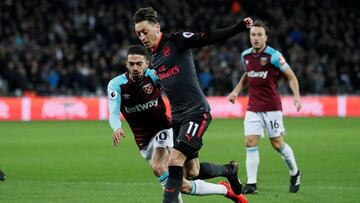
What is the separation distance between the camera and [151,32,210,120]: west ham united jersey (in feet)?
25.8

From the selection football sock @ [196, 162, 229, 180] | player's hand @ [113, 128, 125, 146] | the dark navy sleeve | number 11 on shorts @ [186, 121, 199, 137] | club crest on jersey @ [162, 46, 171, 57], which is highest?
the dark navy sleeve

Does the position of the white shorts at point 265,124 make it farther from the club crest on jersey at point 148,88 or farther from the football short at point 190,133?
the football short at point 190,133

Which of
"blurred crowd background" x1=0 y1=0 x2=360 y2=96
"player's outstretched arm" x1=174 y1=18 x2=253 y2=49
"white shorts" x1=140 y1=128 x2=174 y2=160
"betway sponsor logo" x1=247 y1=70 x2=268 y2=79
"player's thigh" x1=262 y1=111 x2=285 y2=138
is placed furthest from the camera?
"blurred crowd background" x1=0 y1=0 x2=360 y2=96

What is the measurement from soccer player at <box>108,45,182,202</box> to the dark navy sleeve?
2.47 ft

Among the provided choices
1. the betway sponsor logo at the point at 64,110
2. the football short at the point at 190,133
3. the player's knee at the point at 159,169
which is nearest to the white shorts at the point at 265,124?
the player's knee at the point at 159,169

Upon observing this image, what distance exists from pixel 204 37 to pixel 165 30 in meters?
23.5

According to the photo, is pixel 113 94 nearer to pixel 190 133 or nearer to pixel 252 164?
pixel 190 133

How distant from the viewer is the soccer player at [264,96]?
35.6ft

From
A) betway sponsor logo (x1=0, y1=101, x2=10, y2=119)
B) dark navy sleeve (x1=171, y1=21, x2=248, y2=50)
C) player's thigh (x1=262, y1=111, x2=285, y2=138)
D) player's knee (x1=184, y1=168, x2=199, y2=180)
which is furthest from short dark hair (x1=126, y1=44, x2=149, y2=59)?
betway sponsor logo (x1=0, y1=101, x2=10, y2=119)

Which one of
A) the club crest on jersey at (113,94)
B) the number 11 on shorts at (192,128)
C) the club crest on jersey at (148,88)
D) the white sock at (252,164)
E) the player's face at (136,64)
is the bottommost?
the white sock at (252,164)

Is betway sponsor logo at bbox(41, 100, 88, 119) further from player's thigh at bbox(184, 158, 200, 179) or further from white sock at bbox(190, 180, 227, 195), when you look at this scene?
white sock at bbox(190, 180, 227, 195)

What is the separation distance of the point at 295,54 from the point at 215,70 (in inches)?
146

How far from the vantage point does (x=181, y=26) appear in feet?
104

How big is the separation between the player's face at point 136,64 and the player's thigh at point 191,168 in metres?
1.14
